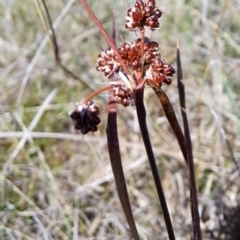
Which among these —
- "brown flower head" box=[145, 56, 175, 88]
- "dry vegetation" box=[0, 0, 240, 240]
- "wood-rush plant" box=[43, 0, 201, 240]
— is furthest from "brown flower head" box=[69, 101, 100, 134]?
"dry vegetation" box=[0, 0, 240, 240]

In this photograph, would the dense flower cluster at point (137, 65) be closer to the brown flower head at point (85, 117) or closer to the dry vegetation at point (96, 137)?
the brown flower head at point (85, 117)

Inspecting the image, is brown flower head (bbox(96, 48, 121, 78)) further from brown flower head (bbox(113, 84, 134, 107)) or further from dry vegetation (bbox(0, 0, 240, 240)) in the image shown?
dry vegetation (bbox(0, 0, 240, 240))

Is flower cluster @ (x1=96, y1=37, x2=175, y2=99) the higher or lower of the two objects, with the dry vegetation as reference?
lower

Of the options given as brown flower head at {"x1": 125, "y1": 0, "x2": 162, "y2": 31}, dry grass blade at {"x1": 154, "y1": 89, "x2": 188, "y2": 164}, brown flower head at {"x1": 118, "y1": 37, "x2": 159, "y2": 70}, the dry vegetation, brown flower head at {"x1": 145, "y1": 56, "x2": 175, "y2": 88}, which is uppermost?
the dry vegetation

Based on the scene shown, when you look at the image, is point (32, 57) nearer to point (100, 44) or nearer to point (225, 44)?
point (100, 44)

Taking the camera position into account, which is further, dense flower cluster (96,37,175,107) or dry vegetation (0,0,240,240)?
dry vegetation (0,0,240,240)

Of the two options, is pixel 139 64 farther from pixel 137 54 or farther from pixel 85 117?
pixel 85 117
